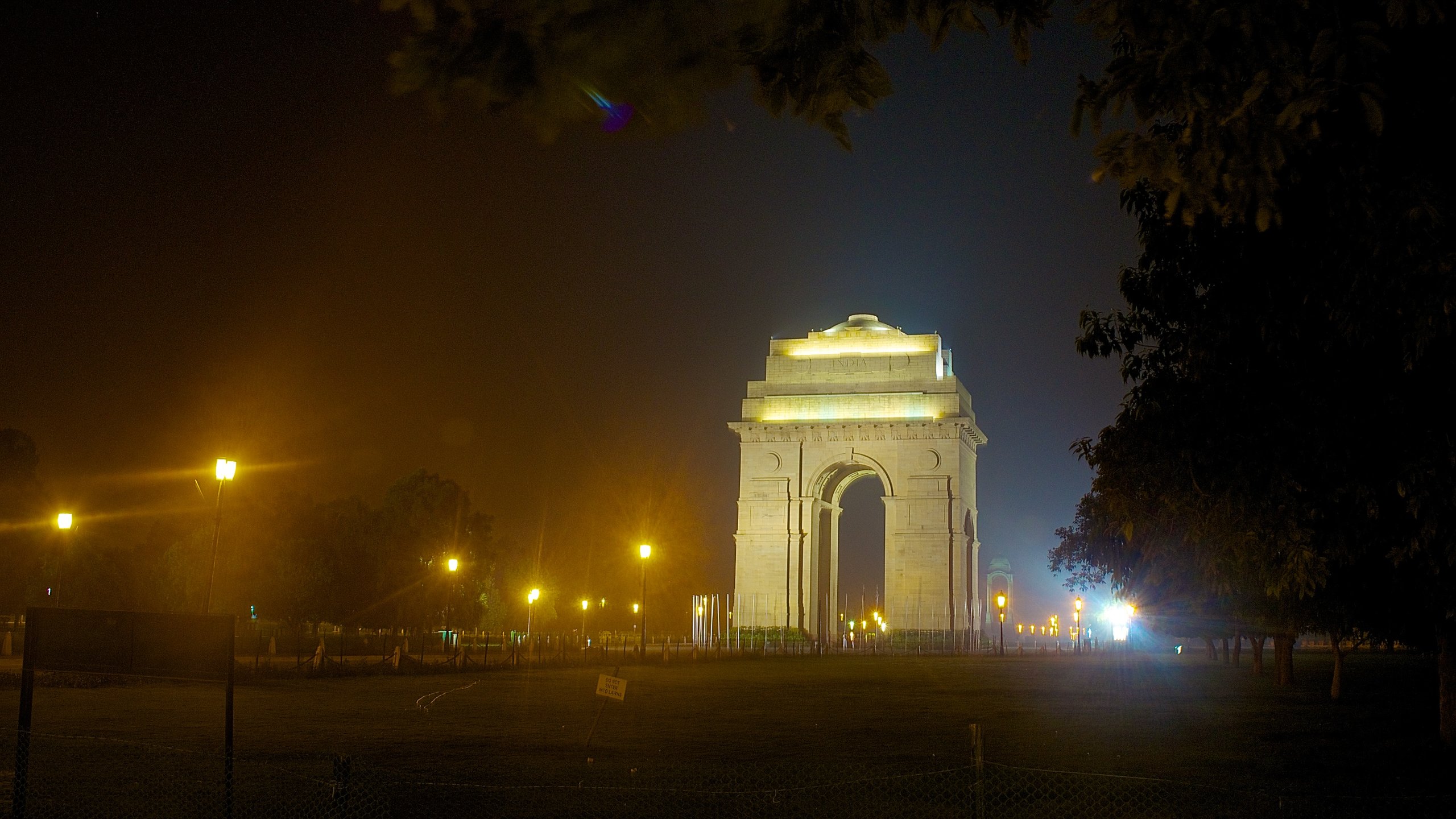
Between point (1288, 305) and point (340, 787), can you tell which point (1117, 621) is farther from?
point (340, 787)

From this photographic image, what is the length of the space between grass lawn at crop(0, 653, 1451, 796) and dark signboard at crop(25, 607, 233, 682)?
11.4 feet

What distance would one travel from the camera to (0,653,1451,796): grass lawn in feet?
48.2

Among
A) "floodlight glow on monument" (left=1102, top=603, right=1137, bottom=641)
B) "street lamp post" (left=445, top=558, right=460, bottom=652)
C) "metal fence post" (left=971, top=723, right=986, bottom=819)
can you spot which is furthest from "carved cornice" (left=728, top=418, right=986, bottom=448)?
"metal fence post" (left=971, top=723, right=986, bottom=819)

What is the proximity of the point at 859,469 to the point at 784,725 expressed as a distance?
1878 inches

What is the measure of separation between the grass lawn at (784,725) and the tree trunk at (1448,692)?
13.9 inches

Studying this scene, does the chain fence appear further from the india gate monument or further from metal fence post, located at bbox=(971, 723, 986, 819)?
the india gate monument

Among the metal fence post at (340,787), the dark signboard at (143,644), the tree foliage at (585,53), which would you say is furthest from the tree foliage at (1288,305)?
the dark signboard at (143,644)

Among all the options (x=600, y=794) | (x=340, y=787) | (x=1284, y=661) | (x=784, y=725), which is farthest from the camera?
(x=1284, y=661)

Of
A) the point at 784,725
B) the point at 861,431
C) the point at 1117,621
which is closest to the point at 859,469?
the point at 861,431

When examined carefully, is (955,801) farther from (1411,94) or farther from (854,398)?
(854,398)

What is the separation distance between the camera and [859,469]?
2638 inches

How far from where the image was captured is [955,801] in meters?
12.2

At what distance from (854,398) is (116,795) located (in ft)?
179

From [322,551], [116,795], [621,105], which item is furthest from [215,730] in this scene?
[322,551]
